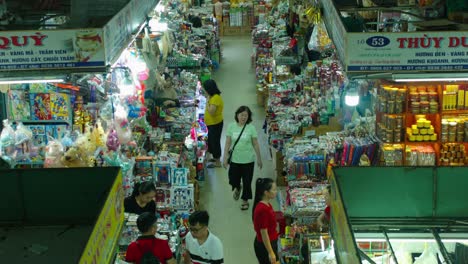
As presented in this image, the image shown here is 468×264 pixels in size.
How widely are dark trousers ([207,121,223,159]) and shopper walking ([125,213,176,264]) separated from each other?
546cm

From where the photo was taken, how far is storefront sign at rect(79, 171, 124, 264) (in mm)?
4168

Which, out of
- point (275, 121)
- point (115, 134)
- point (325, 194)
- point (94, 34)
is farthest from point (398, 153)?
point (94, 34)

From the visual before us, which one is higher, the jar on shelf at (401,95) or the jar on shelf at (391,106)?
the jar on shelf at (401,95)

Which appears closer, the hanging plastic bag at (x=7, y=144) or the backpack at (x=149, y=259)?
the backpack at (x=149, y=259)

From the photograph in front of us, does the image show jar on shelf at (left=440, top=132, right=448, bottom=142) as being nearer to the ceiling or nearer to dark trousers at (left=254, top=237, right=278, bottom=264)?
dark trousers at (left=254, top=237, right=278, bottom=264)

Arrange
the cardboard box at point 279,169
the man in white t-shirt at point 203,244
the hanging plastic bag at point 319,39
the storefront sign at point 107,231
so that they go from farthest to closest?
1. the hanging plastic bag at point 319,39
2. the cardboard box at point 279,169
3. the man in white t-shirt at point 203,244
4. the storefront sign at point 107,231

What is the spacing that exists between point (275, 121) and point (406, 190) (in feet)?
19.7

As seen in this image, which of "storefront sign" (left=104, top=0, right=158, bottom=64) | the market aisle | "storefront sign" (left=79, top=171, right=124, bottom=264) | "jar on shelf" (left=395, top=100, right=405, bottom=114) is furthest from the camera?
"jar on shelf" (left=395, top=100, right=405, bottom=114)


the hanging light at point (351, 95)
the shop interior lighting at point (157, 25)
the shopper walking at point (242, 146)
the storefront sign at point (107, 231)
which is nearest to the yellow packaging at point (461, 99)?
the hanging light at point (351, 95)

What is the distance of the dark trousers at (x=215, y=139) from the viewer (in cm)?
1183

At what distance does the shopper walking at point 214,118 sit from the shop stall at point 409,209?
609cm

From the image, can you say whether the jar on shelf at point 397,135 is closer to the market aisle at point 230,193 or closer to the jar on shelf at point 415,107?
the jar on shelf at point 415,107

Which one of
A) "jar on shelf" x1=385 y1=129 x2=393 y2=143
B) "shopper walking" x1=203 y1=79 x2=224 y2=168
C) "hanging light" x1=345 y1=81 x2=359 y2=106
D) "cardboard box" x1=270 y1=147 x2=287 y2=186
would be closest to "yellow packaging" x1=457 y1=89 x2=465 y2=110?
"jar on shelf" x1=385 y1=129 x2=393 y2=143

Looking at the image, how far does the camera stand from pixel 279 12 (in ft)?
64.0
